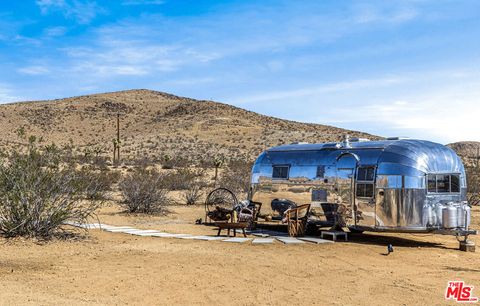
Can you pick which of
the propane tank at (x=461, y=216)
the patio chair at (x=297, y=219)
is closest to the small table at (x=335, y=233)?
the patio chair at (x=297, y=219)

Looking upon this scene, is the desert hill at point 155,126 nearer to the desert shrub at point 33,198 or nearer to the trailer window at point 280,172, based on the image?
the trailer window at point 280,172

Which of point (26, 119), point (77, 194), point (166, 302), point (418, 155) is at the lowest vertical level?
point (166, 302)

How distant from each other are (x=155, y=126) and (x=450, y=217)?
7397 cm

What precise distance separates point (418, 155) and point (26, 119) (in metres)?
86.1

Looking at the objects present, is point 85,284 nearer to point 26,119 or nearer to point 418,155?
point 418,155

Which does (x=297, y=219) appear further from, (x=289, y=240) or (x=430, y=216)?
(x=430, y=216)

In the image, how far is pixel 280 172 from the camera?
54.6 feet

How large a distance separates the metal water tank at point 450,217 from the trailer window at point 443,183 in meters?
0.55

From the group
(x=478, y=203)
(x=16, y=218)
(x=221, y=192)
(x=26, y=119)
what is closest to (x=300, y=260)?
(x=16, y=218)

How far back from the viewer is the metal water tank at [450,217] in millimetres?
13391

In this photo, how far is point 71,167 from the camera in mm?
14625

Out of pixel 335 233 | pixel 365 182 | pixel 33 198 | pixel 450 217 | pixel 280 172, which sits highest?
pixel 280 172

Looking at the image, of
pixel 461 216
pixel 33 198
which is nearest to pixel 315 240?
pixel 461 216

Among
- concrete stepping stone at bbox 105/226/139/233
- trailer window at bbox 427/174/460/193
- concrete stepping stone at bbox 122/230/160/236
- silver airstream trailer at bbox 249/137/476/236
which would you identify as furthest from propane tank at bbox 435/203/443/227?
concrete stepping stone at bbox 105/226/139/233
